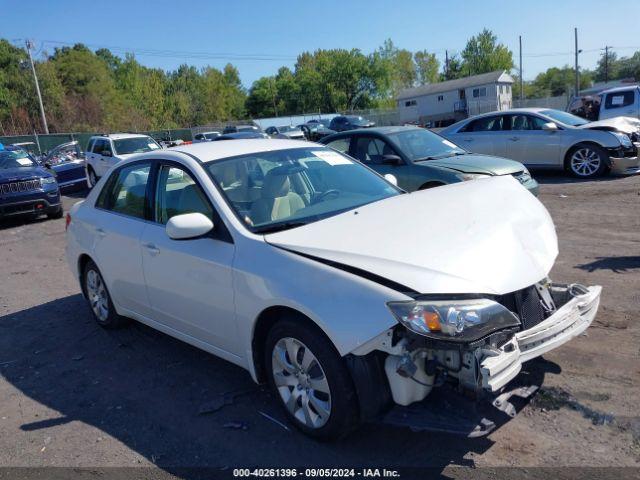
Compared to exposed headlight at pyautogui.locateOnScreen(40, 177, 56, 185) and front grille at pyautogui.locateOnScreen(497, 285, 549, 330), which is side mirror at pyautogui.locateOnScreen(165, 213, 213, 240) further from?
exposed headlight at pyautogui.locateOnScreen(40, 177, 56, 185)

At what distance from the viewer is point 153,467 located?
3238 mm

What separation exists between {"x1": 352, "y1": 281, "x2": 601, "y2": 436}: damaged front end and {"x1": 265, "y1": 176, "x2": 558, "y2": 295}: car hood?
120 mm

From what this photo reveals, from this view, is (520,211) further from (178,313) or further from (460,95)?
(460,95)

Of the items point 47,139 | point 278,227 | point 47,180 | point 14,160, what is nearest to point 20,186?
point 47,180

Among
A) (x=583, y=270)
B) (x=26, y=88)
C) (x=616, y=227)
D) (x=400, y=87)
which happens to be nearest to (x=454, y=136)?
(x=616, y=227)

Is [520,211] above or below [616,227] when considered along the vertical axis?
above

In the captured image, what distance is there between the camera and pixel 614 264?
235 inches

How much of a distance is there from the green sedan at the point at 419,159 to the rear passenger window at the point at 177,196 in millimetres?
4767

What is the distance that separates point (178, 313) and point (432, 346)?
2.15m

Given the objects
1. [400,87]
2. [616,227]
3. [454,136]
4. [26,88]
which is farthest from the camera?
[400,87]

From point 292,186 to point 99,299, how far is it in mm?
2517

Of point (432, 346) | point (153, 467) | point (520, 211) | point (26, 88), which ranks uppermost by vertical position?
point (26, 88)

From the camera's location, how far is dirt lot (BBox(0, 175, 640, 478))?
3.13 meters

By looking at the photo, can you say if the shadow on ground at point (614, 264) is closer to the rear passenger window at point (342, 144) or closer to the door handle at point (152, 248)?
the door handle at point (152, 248)
